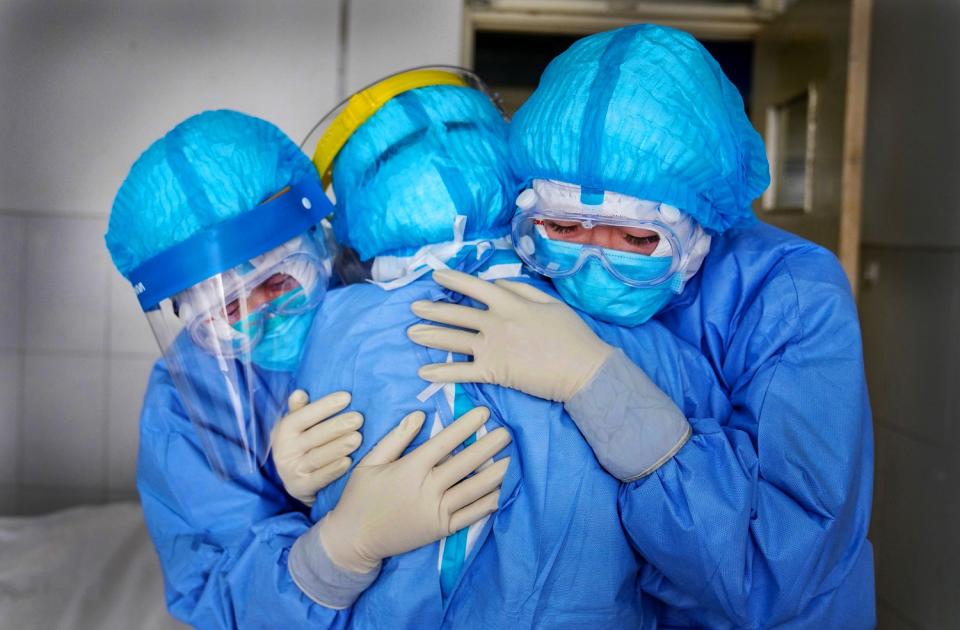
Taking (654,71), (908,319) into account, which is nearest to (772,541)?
(654,71)

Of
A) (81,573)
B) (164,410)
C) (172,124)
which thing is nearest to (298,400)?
(164,410)

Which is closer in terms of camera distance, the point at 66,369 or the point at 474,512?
the point at 474,512

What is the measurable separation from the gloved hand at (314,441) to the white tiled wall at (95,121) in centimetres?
160

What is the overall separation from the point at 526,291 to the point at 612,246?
0.46 feet

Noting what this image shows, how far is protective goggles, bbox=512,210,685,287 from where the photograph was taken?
107cm

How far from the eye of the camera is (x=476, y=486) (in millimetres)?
1062

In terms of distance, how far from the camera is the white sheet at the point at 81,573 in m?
1.75

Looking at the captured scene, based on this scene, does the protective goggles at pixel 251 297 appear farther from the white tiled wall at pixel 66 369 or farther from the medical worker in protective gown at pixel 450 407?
the white tiled wall at pixel 66 369

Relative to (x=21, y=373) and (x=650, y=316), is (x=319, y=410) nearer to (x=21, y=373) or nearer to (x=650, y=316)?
(x=650, y=316)

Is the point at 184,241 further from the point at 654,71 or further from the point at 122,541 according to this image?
the point at 122,541

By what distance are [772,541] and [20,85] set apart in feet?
8.27

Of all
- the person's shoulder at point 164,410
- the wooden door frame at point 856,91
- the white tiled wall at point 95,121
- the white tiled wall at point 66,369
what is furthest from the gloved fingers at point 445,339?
the white tiled wall at point 66,369

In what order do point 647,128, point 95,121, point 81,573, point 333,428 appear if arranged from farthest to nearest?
point 95,121 → point 81,573 → point 333,428 → point 647,128

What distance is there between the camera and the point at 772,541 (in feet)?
3.40
